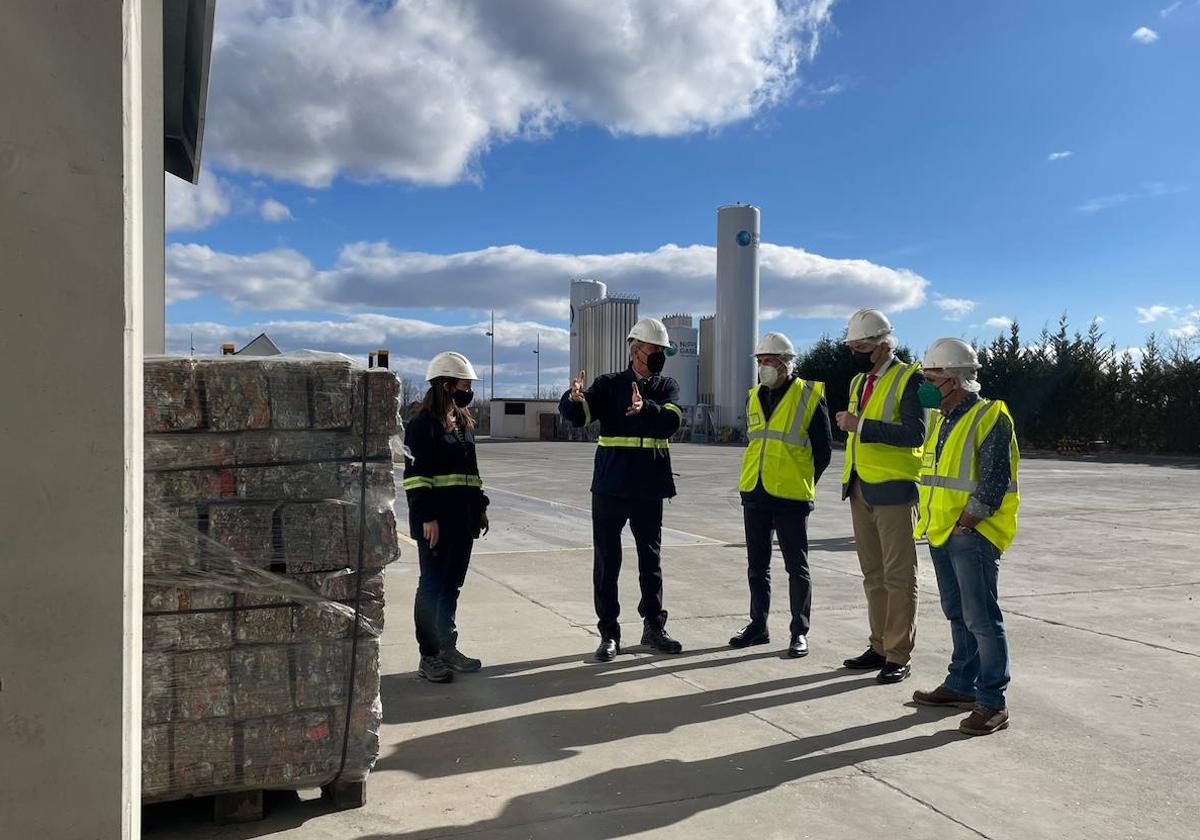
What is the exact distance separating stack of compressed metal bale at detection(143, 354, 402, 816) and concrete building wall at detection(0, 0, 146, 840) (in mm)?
1153

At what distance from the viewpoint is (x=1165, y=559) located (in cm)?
1005

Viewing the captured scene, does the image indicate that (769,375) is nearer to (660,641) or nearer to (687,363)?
(660,641)

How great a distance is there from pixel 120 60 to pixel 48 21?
0.16m

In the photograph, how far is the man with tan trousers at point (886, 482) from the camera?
5410 mm

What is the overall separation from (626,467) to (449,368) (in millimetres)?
1306

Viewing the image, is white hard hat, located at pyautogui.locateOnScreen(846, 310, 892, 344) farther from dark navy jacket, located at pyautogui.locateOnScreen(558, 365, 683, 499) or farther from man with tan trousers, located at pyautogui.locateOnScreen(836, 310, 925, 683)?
dark navy jacket, located at pyautogui.locateOnScreen(558, 365, 683, 499)

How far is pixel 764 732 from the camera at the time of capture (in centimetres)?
453

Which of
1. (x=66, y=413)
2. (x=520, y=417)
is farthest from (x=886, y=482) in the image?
(x=520, y=417)

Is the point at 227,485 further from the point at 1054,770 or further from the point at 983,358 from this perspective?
the point at 983,358

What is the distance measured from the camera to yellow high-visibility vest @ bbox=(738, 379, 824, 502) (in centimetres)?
611

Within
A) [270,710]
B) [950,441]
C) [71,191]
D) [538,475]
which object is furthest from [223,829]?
[538,475]

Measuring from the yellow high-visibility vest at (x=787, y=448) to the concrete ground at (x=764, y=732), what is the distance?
3.56 ft

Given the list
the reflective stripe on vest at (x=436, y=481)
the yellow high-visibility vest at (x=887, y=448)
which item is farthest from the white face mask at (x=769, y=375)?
the reflective stripe on vest at (x=436, y=481)

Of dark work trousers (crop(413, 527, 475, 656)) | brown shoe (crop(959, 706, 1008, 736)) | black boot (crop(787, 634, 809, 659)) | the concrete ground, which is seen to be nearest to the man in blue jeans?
brown shoe (crop(959, 706, 1008, 736))
